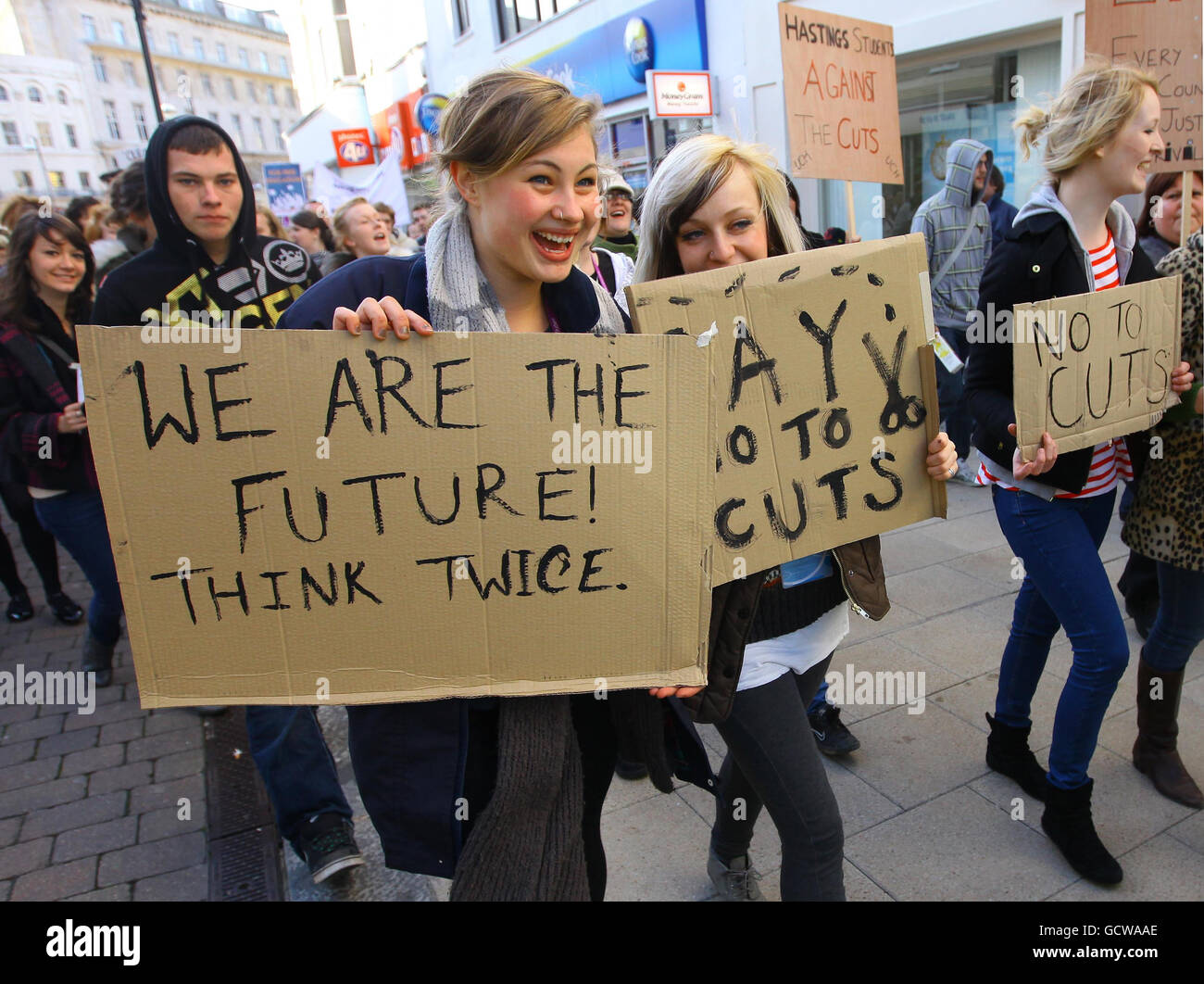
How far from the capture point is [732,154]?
74.1 inches

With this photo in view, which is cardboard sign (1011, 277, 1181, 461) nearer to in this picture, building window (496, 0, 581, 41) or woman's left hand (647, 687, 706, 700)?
woman's left hand (647, 687, 706, 700)

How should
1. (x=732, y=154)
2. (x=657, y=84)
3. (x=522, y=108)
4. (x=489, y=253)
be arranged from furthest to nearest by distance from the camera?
(x=657, y=84), (x=732, y=154), (x=489, y=253), (x=522, y=108)

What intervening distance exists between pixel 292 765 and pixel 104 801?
1113 mm

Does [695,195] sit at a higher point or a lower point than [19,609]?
higher

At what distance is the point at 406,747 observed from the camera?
1.56 m

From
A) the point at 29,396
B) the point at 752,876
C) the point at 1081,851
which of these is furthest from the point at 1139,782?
the point at 29,396

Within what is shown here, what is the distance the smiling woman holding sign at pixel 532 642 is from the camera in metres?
1.52

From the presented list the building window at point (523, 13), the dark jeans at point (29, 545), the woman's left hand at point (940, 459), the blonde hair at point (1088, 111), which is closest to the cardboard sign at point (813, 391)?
the woman's left hand at point (940, 459)

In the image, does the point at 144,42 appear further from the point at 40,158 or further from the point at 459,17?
the point at 40,158

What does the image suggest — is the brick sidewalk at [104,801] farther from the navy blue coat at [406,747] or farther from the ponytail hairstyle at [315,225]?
the ponytail hairstyle at [315,225]

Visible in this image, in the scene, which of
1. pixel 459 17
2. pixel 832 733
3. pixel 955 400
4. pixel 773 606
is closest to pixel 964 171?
pixel 955 400

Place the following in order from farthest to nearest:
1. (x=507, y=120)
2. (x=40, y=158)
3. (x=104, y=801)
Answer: (x=40, y=158) → (x=104, y=801) → (x=507, y=120)
